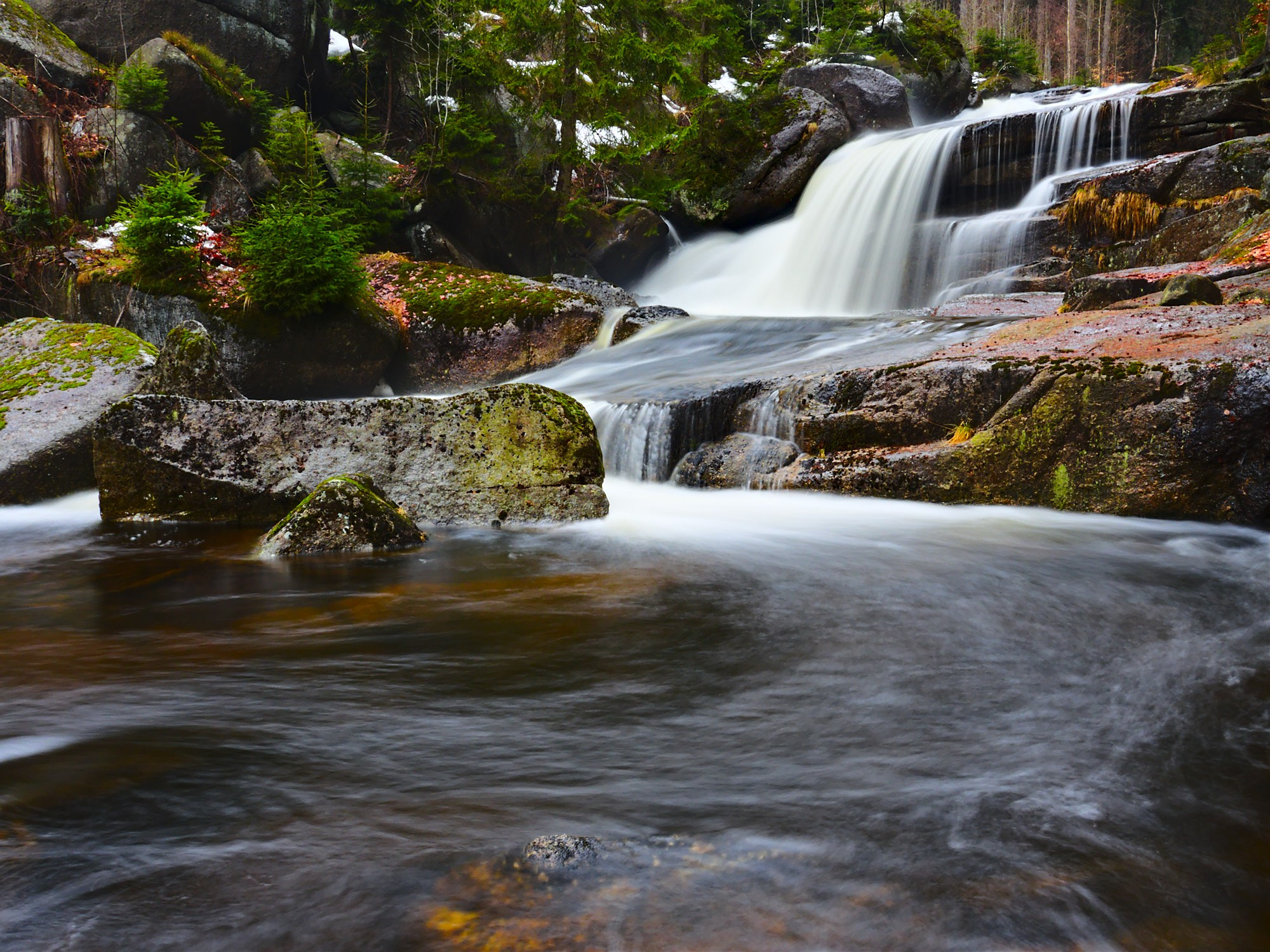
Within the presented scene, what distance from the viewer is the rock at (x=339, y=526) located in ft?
16.8

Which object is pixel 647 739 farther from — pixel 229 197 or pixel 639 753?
→ pixel 229 197

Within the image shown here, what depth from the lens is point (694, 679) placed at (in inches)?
124

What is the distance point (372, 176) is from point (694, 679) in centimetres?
1404

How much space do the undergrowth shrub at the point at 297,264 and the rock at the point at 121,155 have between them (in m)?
4.39

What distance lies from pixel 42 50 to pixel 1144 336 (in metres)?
17.9

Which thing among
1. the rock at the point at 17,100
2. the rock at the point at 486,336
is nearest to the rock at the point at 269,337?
the rock at the point at 486,336

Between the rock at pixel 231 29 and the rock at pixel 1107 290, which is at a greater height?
the rock at pixel 231 29

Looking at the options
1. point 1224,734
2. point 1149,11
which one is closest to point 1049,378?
point 1224,734

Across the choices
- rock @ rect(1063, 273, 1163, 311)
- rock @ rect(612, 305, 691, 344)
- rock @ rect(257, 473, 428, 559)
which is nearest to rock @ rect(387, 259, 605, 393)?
rock @ rect(612, 305, 691, 344)

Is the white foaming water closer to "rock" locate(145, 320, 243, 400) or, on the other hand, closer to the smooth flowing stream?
the smooth flowing stream

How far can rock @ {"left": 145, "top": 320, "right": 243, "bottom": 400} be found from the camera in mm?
6609

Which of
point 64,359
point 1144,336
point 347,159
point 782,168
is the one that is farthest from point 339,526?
point 782,168

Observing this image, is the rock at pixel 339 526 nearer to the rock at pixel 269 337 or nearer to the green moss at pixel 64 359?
the green moss at pixel 64 359

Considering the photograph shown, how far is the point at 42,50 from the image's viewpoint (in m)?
14.7
